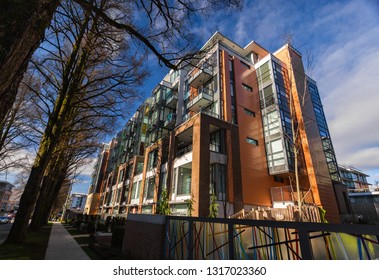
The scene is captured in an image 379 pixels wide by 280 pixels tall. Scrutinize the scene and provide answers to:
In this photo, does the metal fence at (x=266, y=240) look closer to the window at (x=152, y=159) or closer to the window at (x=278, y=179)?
the window at (x=278, y=179)

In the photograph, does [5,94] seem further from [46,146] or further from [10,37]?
[46,146]

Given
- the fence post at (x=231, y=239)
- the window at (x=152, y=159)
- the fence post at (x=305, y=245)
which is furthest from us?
the window at (x=152, y=159)

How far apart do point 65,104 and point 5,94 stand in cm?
864

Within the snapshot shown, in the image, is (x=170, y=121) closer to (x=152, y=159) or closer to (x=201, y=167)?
(x=152, y=159)

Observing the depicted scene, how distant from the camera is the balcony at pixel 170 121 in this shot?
25555 mm

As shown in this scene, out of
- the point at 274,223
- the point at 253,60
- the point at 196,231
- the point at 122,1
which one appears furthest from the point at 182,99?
the point at 274,223

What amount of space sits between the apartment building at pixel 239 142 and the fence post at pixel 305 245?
37.0 ft

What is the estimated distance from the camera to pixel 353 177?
63656 mm

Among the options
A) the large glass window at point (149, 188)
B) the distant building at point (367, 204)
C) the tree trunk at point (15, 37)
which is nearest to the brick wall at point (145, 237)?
the tree trunk at point (15, 37)

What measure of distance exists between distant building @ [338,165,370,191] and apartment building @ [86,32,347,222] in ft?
154

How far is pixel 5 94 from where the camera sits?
340 cm

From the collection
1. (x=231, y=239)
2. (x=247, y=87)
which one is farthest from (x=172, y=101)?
(x=231, y=239)

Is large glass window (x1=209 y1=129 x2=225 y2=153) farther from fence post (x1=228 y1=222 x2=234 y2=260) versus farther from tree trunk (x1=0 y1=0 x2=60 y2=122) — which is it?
tree trunk (x1=0 y1=0 x2=60 y2=122)

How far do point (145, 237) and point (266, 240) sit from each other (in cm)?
531
